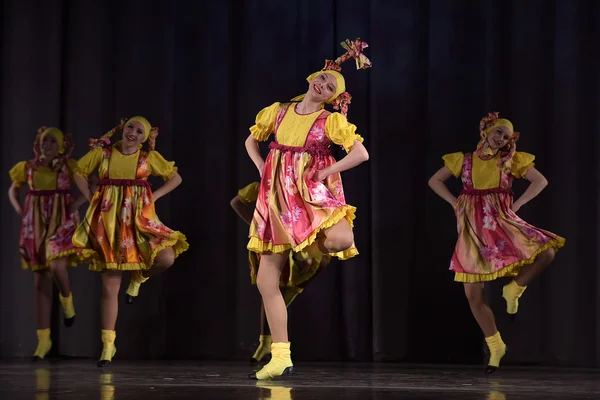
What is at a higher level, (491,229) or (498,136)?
(498,136)

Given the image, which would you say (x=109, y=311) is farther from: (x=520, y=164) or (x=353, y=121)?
(x=520, y=164)

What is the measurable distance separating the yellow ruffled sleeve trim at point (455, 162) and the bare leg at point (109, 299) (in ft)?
6.62

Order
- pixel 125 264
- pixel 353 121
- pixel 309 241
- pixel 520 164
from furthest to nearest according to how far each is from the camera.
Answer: pixel 353 121, pixel 125 264, pixel 520 164, pixel 309 241

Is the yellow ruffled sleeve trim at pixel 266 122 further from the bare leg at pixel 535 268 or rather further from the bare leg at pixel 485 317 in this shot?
the bare leg at pixel 535 268

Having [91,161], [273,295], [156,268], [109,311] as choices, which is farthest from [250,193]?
[273,295]

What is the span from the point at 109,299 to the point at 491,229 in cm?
221

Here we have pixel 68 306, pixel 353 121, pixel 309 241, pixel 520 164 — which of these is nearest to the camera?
pixel 309 241

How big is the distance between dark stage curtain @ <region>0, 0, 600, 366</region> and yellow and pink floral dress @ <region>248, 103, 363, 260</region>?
5.96ft

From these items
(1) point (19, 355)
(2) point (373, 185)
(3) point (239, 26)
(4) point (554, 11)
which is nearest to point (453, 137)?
(2) point (373, 185)

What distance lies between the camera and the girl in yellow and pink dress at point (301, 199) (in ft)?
13.6

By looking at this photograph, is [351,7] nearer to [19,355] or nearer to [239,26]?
[239,26]

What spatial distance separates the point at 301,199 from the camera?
425 cm

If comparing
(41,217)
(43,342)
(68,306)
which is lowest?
(43,342)

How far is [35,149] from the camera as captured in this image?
20.6 feet
